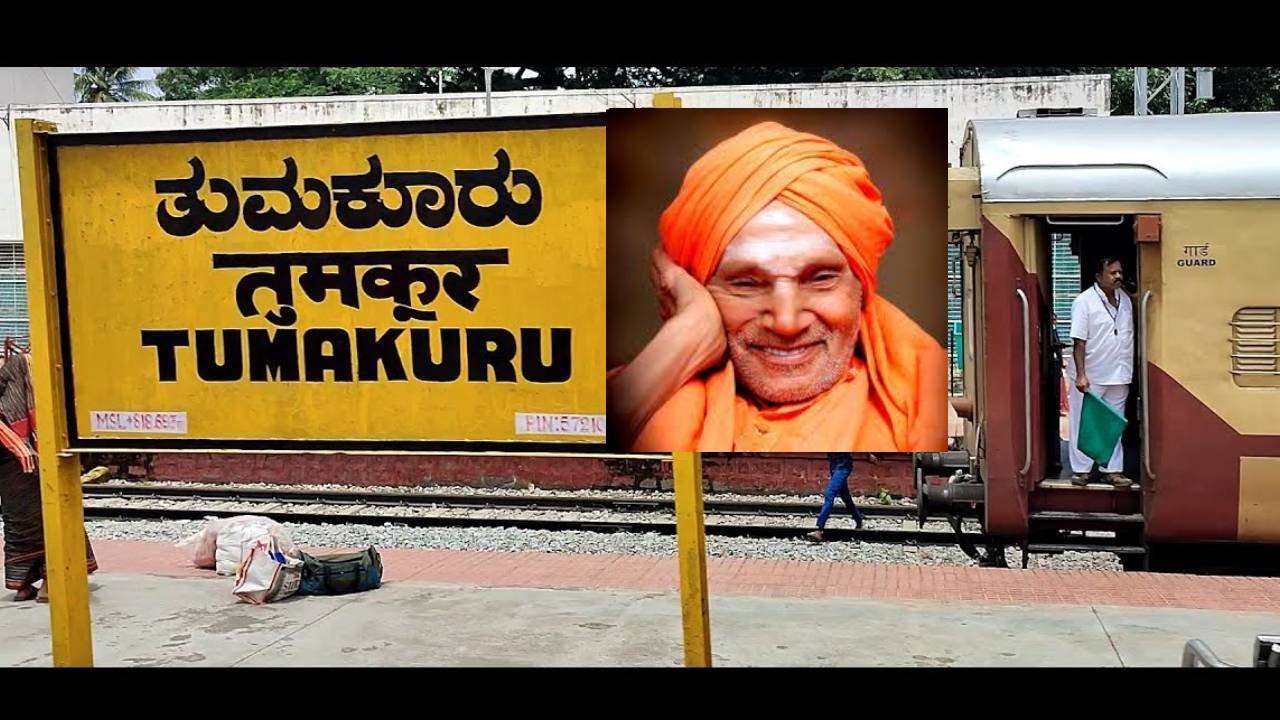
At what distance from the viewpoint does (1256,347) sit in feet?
22.8

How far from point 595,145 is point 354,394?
148 centimetres

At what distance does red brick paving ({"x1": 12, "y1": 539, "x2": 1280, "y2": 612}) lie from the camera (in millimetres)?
8117

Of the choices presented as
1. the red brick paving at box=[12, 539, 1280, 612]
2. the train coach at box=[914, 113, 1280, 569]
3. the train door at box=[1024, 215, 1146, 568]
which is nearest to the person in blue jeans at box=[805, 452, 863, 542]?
the red brick paving at box=[12, 539, 1280, 612]

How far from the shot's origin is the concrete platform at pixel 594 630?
6738 mm

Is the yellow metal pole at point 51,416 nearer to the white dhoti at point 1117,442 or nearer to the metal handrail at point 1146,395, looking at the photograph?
the white dhoti at point 1117,442

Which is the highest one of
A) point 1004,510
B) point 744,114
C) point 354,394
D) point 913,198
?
point 744,114

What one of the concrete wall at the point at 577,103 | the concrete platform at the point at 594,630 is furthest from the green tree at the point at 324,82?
the concrete platform at the point at 594,630

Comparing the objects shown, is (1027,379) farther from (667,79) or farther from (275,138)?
(667,79)

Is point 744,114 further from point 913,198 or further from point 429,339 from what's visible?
point 429,339

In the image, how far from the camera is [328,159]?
17.0ft

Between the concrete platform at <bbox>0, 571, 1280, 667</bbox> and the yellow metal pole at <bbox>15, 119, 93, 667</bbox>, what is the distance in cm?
128

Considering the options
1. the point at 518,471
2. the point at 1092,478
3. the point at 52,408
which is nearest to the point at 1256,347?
the point at 1092,478

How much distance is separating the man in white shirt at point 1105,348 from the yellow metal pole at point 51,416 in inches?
218
